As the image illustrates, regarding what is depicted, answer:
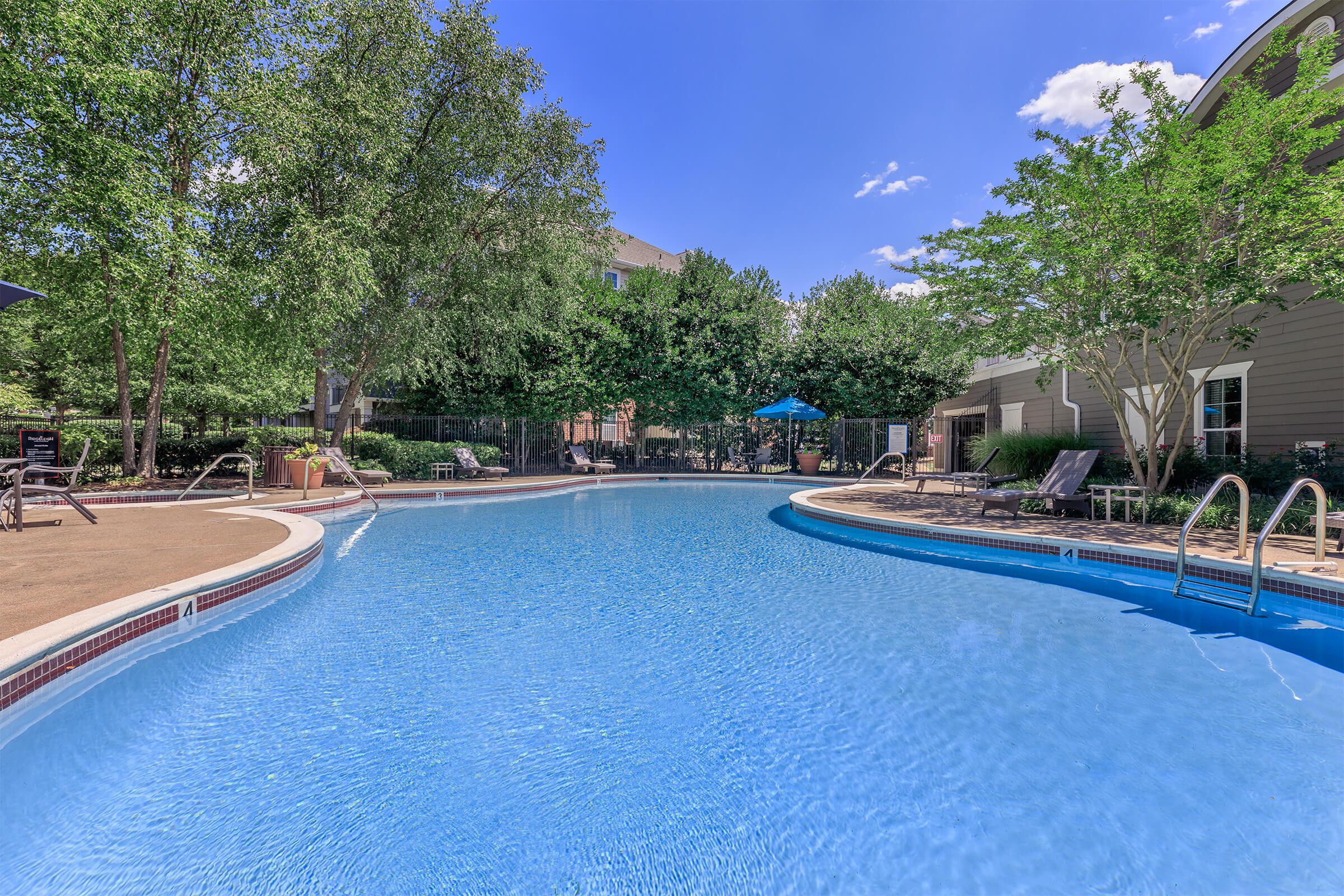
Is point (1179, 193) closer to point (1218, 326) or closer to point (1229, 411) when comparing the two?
point (1218, 326)

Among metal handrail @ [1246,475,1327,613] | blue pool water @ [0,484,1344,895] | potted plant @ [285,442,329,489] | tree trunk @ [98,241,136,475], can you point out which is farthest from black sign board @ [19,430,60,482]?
metal handrail @ [1246,475,1327,613]

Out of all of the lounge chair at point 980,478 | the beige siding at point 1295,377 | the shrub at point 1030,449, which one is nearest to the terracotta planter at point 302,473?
the lounge chair at point 980,478

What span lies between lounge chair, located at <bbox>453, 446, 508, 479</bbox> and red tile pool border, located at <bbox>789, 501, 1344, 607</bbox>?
8878mm

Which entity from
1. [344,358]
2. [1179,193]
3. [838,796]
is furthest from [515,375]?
[838,796]

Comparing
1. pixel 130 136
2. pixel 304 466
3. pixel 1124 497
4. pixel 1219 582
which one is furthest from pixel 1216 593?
pixel 130 136

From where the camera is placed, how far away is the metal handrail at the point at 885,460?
1493 centimetres

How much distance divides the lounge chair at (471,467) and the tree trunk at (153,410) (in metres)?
6.01

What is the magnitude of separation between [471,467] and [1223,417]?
1573 centimetres

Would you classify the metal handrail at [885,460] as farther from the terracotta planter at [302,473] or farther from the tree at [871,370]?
the terracotta planter at [302,473]

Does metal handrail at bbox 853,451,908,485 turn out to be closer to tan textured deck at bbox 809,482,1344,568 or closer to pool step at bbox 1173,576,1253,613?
tan textured deck at bbox 809,482,1344,568

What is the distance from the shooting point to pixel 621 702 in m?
3.27

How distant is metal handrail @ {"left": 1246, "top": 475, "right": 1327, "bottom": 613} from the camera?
4.52 metres

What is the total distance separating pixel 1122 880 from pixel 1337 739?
6.53 feet

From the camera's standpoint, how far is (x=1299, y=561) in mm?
5328
